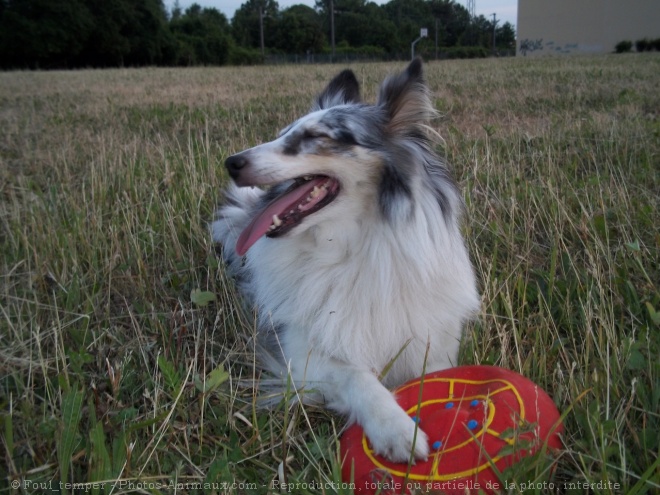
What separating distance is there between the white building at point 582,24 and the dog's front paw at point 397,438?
55.1 m

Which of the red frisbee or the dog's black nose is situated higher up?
the dog's black nose

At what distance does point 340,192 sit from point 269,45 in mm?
62742

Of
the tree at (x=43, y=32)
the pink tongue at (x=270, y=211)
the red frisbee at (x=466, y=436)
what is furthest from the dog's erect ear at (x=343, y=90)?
the tree at (x=43, y=32)

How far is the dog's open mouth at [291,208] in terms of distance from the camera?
2.39 m

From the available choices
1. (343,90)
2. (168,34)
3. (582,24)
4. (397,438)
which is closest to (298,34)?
(168,34)

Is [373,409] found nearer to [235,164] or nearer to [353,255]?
[353,255]

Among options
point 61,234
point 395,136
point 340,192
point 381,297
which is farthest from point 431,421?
point 61,234

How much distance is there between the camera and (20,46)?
38469mm

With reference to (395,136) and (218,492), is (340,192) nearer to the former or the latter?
(395,136)

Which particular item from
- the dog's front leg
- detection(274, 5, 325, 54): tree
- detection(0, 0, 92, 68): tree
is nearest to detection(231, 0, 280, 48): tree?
detection(274, 5, 325, 54): tree

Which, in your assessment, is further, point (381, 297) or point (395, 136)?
point (395, 136)

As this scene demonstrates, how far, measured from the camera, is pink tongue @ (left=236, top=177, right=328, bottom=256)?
7.97 feet

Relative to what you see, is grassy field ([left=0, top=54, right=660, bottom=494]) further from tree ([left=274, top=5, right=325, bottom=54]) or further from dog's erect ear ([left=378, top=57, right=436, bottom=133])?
tree ([left=274, top=5, right=325, bottom=54])

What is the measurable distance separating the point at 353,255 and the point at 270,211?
42cm
